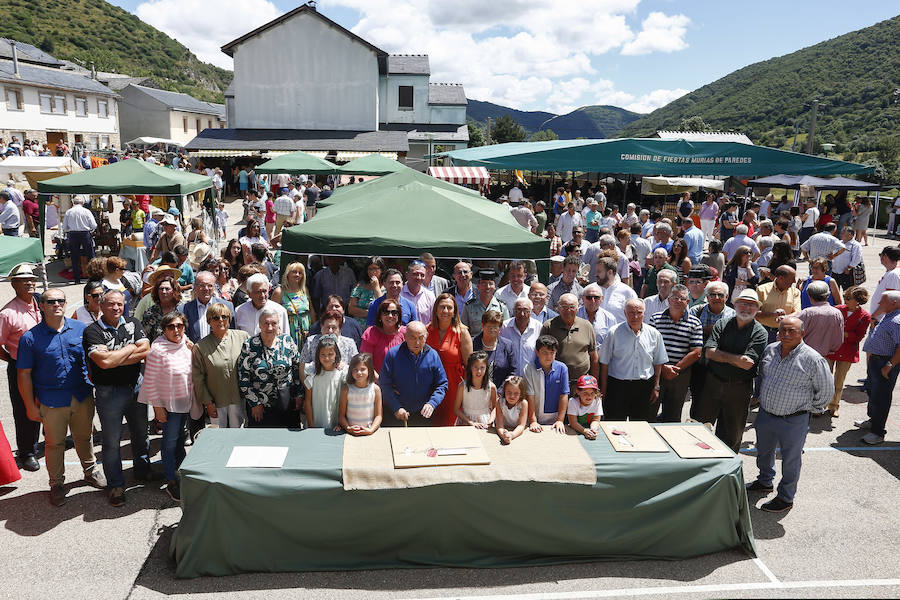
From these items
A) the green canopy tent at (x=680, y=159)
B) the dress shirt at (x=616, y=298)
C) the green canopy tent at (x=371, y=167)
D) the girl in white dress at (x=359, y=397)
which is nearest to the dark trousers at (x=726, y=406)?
the dress shirt at (x=616, y=298)

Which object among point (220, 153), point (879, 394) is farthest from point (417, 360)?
point (220, 153)

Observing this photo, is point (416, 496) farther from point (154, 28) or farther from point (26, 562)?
point (154, 28)

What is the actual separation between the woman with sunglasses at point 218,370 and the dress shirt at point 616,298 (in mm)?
3909

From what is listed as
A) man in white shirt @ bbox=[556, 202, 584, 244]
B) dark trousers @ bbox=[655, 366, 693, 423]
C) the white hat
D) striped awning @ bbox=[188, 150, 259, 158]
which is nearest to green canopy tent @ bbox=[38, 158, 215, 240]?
the white hat

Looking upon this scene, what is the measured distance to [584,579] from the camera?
406cm

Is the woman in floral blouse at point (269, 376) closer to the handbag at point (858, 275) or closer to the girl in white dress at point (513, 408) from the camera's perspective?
the girl in white dress at point (513, 408)

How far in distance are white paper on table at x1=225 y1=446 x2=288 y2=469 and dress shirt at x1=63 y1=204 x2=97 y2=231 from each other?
9878 millimetres

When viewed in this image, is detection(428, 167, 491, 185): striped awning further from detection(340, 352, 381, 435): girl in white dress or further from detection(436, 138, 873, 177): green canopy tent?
detection(340, 352, 381, 435): girl in white dress

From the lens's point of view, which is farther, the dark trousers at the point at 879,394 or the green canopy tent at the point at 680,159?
the green canopy tent at the point at 680,159

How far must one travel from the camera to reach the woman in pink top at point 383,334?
201 inches

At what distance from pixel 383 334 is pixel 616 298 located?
284 cm

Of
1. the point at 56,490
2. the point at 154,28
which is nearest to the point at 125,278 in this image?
the point at 56,490

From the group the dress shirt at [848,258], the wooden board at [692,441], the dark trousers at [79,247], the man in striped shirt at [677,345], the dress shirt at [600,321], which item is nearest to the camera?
the wooden board at [692,441]

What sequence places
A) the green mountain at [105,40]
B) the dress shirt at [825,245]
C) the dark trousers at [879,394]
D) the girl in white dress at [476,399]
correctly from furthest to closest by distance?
1. the green mountain at [105,40]
2. the dress shirt at [825,245]
3. the dark trousers at [879,394]
4. the girl in white dress at [476,399]
